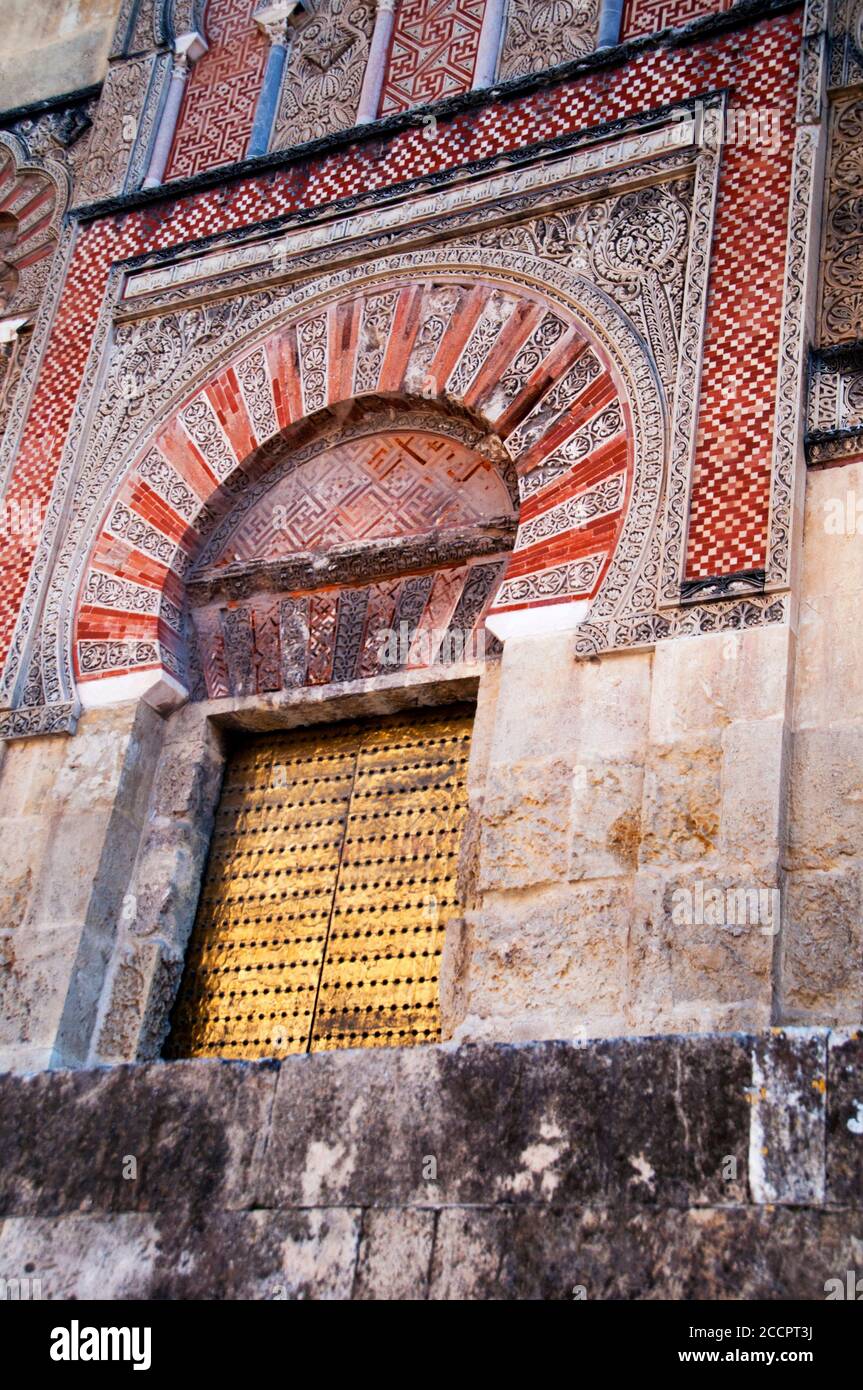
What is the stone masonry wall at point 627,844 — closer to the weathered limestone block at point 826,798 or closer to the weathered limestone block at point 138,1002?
the weathered limestone block at point 826,798

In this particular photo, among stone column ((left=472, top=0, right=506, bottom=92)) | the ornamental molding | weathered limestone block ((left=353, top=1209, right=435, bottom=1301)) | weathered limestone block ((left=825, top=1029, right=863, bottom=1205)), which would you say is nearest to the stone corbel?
the ornamental molding

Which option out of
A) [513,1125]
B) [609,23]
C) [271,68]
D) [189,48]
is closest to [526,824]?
[513,1125]

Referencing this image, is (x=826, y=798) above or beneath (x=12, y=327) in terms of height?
beneath

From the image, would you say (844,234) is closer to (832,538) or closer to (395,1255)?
(832,538)

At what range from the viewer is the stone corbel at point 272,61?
7863 mm

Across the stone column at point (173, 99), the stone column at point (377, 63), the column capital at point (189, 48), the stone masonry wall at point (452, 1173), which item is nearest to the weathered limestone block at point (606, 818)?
the stone masonry wall at point (452, 1173)

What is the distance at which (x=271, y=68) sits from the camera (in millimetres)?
8094

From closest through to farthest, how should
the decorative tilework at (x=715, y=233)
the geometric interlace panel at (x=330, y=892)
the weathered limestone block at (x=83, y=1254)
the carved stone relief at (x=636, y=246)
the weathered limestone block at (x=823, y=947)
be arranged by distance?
the weathered limestone block at (x=83, y=1254)
the weathered limestone block at (x=823, y=947)
the decorative tilework at (x=715, y=233)
the geometric interlace panel at (x=330, y=892)
the carved stone relief at (x=636, y=246)

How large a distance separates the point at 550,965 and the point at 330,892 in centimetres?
117

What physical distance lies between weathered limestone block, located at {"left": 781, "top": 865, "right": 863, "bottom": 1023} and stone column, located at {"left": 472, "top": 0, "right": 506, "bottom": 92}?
12.8 ft

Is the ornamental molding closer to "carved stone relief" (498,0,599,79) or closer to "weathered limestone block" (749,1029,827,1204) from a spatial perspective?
"carved stone relief" (498,0,599,79)

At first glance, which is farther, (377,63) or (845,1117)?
(377,63)

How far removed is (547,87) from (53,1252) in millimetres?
4932

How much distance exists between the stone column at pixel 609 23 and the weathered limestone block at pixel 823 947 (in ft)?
12.3
